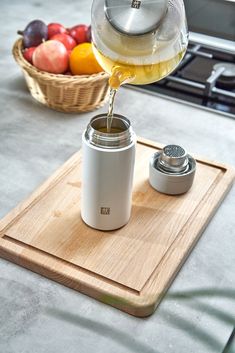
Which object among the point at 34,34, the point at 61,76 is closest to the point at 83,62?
the point at 61,76

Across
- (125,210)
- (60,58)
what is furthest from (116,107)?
(125,210)

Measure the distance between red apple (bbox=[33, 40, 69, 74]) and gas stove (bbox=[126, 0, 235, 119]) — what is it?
24 cm

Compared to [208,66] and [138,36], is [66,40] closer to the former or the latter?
[208,66]

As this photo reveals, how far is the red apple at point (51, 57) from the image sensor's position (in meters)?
1.11

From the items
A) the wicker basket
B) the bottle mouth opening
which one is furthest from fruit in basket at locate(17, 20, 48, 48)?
the bottle mouth opening

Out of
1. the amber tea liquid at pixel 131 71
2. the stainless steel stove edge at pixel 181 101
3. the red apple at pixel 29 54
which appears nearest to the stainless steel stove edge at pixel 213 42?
the stainless steel stove edge at pixel 181 101

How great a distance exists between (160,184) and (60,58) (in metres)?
0.37

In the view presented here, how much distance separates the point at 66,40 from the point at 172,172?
438mm

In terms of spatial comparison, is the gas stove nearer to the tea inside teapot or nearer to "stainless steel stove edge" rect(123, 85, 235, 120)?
"stainless steel stove edge" rect(123, 85, 235, 120)

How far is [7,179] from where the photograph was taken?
0.97m

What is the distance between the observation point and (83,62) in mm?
1113

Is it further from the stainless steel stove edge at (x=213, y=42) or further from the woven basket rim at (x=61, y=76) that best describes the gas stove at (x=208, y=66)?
the woven basket rim at (x=61, y=76)

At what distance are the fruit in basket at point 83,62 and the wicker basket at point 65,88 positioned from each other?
2cm

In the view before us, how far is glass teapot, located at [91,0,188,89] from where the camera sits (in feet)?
2.40
